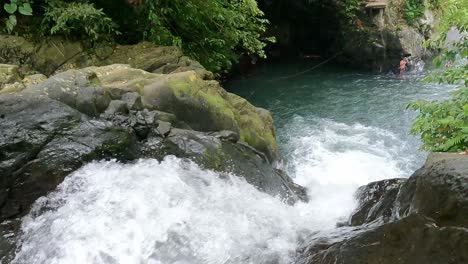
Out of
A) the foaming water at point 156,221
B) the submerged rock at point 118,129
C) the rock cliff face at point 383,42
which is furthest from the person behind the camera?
the rock cliff face at point 383,42

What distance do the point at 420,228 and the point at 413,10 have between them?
17.0 m

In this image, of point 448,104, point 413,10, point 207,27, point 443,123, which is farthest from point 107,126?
point 413,10

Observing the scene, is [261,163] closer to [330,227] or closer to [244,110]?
[244,110]

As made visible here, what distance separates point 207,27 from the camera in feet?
34.2

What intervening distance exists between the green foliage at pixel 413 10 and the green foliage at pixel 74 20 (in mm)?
13723

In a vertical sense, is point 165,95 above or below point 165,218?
above

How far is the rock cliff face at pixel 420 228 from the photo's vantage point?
2998 mm

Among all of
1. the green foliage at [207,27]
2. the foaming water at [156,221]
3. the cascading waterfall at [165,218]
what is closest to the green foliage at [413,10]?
the green foliage at [207,27]

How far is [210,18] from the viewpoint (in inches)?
399

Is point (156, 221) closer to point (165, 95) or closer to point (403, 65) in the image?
point (165, 95)

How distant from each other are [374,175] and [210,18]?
207 inches

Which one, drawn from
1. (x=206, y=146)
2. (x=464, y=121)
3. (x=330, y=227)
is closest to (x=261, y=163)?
(x=206, y=146)

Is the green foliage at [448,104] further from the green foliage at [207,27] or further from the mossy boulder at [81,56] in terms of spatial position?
the green foliage at [207,27]

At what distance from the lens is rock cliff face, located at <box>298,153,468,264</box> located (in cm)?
300
